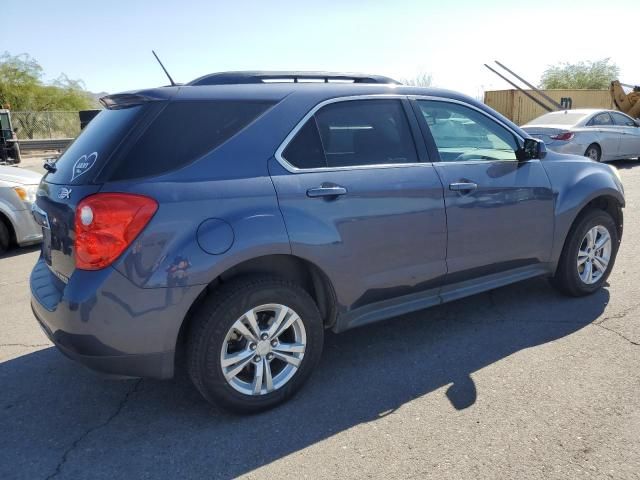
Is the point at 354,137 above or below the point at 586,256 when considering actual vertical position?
above

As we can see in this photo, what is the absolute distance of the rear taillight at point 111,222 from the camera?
8.42 feet

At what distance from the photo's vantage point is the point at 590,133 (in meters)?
12.8

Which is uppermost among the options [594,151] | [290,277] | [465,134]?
[465,134]

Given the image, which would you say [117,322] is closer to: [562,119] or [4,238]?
[4,238]

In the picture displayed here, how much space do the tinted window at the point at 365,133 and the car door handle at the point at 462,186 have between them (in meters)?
0.31

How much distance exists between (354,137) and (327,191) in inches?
20.3

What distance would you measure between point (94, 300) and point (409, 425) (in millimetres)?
1756

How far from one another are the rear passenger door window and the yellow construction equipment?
19713mm

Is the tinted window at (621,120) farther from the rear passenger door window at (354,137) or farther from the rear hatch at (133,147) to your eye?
the rear hatch at (133,147)

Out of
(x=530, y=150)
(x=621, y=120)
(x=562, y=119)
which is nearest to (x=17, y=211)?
(x=530, y=150)

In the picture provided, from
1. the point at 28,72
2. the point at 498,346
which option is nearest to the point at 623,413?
the point at 498,346

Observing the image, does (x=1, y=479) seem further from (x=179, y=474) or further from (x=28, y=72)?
(x=28, y=72)

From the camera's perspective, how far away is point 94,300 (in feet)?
8.46

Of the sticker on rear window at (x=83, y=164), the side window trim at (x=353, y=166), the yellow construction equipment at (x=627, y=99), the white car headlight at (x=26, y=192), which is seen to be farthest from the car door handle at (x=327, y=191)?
the yellow construction equipment at (x=627, y=99)
